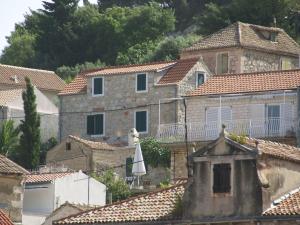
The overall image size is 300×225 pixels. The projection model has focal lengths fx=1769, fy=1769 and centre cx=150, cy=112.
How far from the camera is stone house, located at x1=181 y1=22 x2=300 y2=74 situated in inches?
4232

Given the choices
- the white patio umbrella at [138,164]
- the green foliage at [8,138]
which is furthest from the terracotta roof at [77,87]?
the white patio umbrella at [138,164]

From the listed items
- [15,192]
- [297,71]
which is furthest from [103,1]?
[15,192]

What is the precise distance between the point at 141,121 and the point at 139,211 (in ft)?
148

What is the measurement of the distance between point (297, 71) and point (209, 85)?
472 centimetres

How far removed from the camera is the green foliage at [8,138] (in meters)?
105

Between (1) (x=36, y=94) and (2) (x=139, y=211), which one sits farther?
(1) (x=36, y=94)

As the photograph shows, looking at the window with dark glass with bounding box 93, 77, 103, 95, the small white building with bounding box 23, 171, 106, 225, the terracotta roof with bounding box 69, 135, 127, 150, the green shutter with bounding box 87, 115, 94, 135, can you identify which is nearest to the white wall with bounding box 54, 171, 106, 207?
the small white building with bounding box 23, 171, 106, 225

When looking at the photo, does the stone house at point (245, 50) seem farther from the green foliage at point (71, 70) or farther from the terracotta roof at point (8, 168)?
the terracotta roof at point (8, 168)

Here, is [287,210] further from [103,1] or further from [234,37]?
[103,1]

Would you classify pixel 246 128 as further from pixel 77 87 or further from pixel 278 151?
pixel 278 151

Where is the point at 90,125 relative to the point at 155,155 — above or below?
above

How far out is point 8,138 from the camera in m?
108

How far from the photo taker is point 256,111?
89438mm

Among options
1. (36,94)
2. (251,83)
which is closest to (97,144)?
(251,83)
